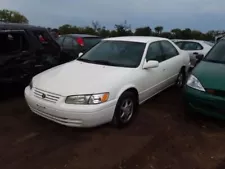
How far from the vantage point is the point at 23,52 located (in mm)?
4957

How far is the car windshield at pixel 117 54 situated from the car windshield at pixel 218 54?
4.53ft

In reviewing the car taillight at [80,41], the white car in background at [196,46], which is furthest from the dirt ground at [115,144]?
the white car in background at [196,46]

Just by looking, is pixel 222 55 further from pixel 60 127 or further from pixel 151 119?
pixel 60 127

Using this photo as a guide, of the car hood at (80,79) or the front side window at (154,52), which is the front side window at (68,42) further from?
the car hood at (80,79)

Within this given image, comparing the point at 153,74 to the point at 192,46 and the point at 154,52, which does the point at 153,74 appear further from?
the point at 192,46

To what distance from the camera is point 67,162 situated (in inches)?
118

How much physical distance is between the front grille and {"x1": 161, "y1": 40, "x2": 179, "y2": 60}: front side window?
106 inches

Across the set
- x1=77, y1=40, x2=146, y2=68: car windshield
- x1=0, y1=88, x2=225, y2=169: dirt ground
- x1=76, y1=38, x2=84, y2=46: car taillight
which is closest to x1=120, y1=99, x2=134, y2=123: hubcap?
x1=0, y1=88, x2=225, y2=169: dirt ground

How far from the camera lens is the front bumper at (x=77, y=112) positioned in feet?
11.0

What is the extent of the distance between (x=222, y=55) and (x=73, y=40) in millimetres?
5296

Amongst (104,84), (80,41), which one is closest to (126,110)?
(104,84)

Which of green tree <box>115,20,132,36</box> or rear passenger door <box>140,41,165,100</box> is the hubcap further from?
green tree <box>115,20,132,36</box>

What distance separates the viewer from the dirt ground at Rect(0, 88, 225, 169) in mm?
3021

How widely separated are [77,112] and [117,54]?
5.42 ft
